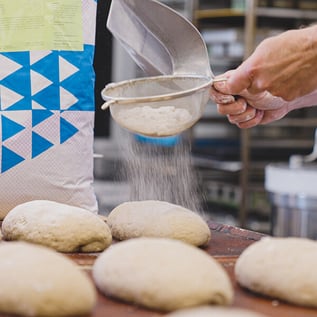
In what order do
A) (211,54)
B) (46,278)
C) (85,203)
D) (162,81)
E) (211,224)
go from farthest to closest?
(211,54)
(85,203)
(211,224)
(162,81)
(46,278)

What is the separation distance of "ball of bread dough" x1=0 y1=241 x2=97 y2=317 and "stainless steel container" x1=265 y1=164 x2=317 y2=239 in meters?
2.05

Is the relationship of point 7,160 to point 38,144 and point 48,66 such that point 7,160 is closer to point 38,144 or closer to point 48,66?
point 38,144

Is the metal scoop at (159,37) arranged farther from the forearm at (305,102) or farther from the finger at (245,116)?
the forearm at (305,102)

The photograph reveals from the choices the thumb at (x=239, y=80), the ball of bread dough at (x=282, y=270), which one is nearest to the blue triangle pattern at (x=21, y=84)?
the thumb at (x=239, y=80)

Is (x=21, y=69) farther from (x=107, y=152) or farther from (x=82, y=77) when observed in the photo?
(x=107, y=152)

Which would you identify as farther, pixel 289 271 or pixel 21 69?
pixel 21 69

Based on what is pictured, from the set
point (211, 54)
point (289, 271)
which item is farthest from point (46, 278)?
point (211, 54)

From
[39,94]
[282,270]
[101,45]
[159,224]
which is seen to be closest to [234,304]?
[282,270]

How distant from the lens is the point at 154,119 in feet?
4.22

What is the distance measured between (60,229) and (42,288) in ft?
1.19

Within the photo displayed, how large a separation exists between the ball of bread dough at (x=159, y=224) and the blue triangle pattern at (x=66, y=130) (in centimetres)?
29

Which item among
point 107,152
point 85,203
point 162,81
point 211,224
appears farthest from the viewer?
point 107,152

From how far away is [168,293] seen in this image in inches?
33.5

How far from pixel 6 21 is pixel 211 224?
0.65 m
